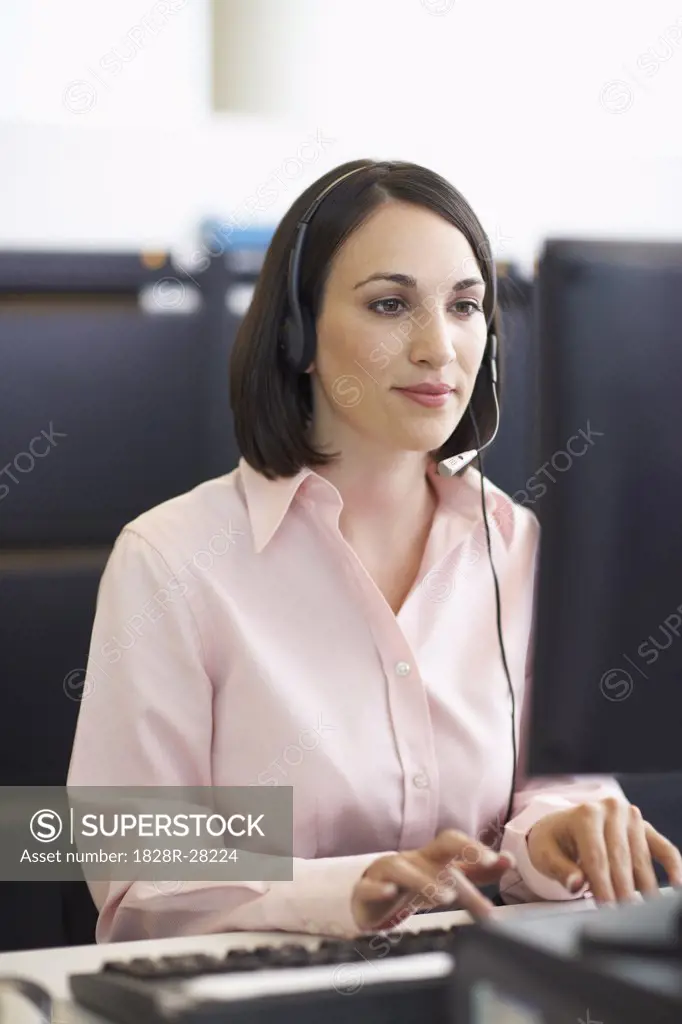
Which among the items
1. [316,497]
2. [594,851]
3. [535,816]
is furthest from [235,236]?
[594,851]

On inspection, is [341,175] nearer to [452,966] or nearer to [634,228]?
[452,966]

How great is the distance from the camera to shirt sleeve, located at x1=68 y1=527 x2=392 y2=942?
3.41ft

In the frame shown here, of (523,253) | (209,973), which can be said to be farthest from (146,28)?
(209,973)

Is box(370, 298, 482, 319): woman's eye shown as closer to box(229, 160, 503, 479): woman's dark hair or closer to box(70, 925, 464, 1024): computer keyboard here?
box(229, 160, 503, 479): woman's dark hair

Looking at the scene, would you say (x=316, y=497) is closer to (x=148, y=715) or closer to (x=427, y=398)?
(x=427, y=398)

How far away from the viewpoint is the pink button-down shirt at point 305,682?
3.72 feet

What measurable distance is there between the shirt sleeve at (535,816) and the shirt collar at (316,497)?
21 centimetres

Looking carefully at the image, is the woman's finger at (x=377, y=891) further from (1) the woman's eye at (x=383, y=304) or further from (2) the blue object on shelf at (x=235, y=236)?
(2) the blue object on shelf at (x=235, y=236)

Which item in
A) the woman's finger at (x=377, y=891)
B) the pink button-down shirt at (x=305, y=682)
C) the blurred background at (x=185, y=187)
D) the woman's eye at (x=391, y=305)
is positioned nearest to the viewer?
the woman's finger at (x=377, y=891)

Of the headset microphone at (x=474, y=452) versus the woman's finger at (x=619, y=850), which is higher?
the headset microphone at (x=474, y=452)

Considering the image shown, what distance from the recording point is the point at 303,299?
1297 millimetres

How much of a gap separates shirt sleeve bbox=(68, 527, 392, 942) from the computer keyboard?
297 millimetres

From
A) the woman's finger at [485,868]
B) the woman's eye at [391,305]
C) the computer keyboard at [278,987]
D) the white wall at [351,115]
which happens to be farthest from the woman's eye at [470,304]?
the white wall at [351,115]

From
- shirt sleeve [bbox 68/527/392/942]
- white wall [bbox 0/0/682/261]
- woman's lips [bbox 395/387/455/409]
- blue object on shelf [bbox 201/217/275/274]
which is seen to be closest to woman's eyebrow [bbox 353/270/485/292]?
woman's lips [bbox 395/387/455/409]
